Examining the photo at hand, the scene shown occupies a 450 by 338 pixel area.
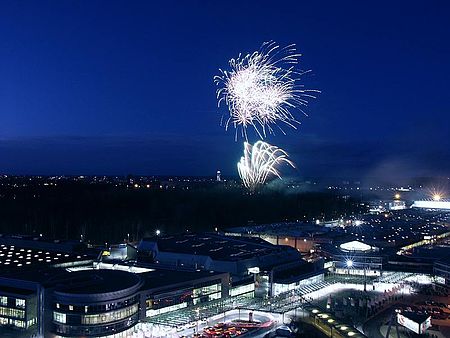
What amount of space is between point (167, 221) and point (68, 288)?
26959 millimetres

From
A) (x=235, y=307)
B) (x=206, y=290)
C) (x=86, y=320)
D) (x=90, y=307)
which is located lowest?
(x=235, y=307)

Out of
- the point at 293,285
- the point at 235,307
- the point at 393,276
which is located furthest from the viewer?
the point at 393,276

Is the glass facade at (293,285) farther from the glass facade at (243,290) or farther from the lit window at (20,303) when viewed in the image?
the lit window at (20,303)

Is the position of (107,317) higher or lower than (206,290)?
lower

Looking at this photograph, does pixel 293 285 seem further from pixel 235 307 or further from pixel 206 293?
pixel 206 293

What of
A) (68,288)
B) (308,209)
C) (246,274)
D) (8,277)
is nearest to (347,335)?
(246,274)

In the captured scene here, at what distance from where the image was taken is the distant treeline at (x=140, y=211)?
40.1 m

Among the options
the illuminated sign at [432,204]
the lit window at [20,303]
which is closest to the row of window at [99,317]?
the lit window at [20,303]

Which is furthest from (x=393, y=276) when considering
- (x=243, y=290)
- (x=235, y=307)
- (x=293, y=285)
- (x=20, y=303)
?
(x=20, y=303)

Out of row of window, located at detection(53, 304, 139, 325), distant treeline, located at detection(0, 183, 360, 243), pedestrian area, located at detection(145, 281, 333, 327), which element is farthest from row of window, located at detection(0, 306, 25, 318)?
distant treeline, located at detection(0, 183, 360, 243)

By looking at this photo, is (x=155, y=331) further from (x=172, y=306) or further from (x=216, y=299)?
(x=216, y=299)

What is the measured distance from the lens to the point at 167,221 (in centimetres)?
4475

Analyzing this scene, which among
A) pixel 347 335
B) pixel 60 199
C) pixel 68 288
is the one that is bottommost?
pixel 347 335

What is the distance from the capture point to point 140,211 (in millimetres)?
47719
